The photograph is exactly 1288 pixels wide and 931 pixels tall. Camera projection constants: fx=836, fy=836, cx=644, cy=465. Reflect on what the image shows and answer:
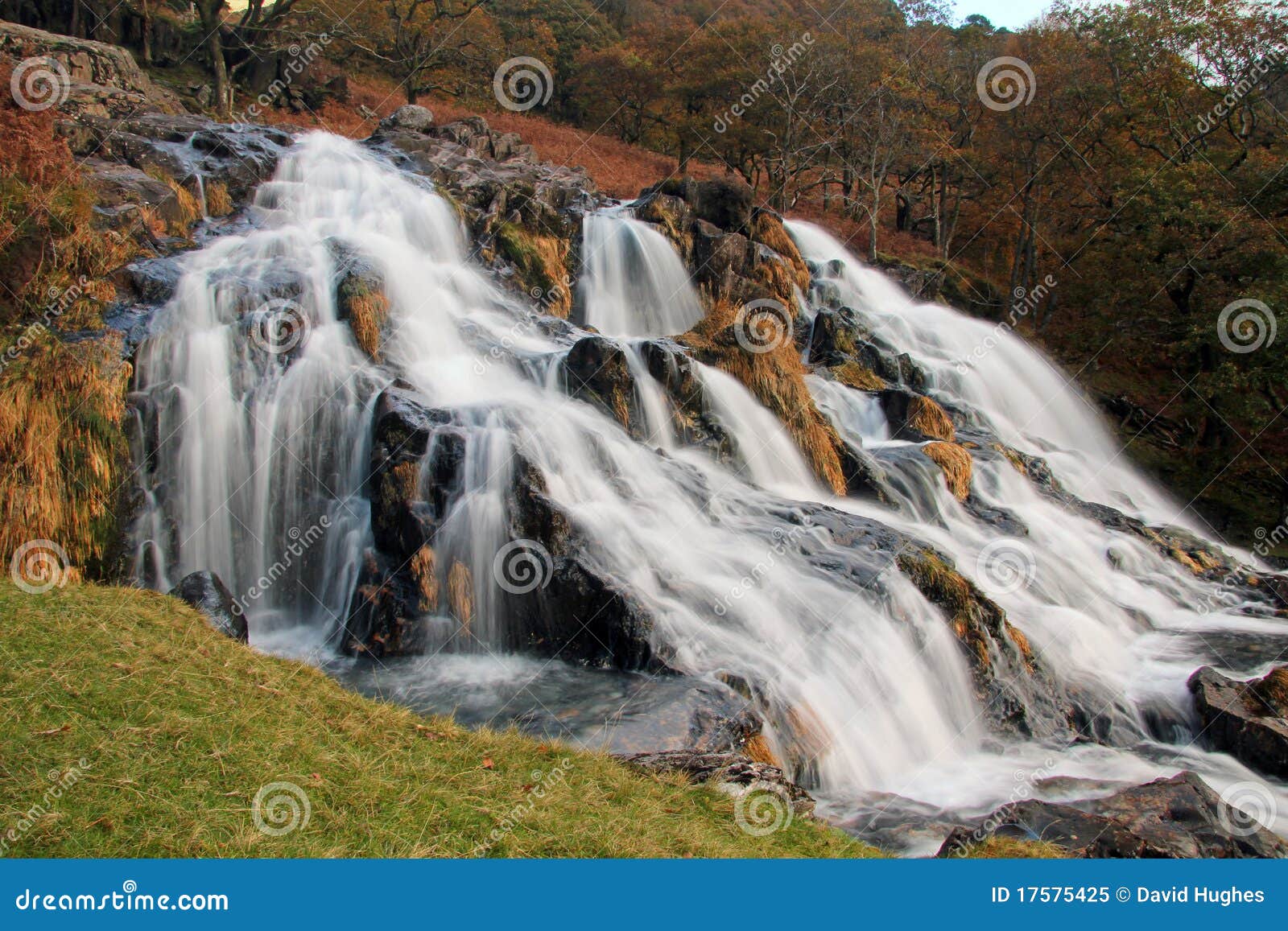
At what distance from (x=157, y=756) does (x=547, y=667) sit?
443 cm

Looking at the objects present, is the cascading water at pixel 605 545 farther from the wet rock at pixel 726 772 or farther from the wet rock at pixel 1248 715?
the wet rock at pixel 726 772

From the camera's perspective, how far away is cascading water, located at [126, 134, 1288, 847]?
8.79m

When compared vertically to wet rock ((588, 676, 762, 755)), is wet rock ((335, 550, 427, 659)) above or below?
below

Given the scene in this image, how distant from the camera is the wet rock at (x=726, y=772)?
638 centimetres

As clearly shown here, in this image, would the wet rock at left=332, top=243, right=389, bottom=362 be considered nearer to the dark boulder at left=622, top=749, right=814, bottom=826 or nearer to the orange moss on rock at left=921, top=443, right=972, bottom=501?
the dark boulder at left=622, top=749, right=814, bottom=826

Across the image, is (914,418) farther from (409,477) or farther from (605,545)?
(409,477)

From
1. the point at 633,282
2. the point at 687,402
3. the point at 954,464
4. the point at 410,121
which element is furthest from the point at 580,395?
the point at 410,121

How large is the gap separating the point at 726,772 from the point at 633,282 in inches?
651

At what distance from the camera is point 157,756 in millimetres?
5023

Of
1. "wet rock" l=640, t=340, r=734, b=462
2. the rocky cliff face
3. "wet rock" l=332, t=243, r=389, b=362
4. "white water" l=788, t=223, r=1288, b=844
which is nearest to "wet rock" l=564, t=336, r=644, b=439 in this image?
the rocky cliff face

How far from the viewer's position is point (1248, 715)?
9789 millimetres

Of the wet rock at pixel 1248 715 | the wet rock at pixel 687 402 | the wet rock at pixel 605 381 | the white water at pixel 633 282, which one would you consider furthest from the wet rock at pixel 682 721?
the white water at pixel 633 282

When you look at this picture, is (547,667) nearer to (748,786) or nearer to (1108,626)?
(748,786)

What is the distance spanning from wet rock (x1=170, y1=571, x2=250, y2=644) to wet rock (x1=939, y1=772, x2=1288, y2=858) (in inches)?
265
